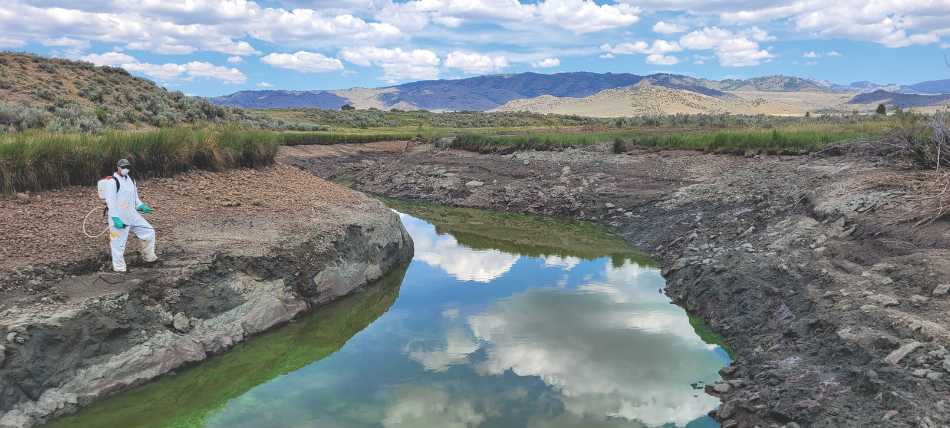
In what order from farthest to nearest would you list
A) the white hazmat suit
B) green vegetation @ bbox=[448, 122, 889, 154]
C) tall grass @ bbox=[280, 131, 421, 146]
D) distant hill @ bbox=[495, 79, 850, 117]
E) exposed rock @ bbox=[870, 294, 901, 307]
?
distant hill @ bbox=[495, 79, 850, 117] < tall grass @ bbox=[280, 131, 421, 146] < green vegetation @ bbox=[448, 122, 889, 154] < the white hazmat suit < exposed rock @ bbox=[870, 294, 901, 307]

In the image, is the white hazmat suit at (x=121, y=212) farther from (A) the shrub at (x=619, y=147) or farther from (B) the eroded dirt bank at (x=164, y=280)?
(A) the shrub at (x=619, y=147)

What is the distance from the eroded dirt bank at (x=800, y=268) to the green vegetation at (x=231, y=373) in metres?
6.61

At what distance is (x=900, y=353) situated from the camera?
712cm

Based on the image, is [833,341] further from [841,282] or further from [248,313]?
[248,313]

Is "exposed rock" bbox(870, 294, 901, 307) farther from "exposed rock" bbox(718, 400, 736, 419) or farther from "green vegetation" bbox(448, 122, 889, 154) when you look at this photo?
"green vegetation" bbox(448, 122, 889, 154)

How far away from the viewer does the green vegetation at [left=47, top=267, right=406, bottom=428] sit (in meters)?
7.77

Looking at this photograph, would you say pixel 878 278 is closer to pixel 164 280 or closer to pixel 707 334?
pixel 707 334

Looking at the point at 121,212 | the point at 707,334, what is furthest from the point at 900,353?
the point at 121,212

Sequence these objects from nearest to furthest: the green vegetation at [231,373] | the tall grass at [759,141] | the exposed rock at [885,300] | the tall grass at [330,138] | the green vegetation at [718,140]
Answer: the green vegetation at [231,373] → the exposed rock at [885,300] → the tall grass at [759,141] → the green vegetation at [718,140] → the tall grass at [330,138]

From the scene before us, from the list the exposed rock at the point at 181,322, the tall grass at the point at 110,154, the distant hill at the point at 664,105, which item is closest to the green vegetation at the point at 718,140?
the tall grass at the point at 110,154

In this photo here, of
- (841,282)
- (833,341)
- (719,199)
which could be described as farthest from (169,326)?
(719,199)

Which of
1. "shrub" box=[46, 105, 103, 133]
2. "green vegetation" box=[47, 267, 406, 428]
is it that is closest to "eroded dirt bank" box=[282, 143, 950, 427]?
"green vegetation" box=[47, 267, 406, 428]

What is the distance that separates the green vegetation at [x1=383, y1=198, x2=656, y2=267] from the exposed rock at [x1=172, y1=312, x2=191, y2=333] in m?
10.7

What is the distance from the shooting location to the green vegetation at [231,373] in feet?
25.5
